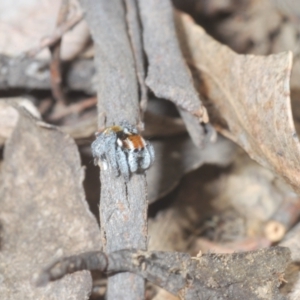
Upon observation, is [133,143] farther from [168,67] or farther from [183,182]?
[183,182]

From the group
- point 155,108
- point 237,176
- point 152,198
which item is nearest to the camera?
point 152,198

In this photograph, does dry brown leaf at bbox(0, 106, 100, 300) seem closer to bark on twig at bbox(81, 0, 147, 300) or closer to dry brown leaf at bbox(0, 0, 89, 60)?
bark on twig at bbox(81, 0, 147, 300)

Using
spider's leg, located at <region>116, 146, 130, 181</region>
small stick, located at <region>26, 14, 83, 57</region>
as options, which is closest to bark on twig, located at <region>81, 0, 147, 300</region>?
spider's leg, located at <region>116, 146, 130, 181</region>

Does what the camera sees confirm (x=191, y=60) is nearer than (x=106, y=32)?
No

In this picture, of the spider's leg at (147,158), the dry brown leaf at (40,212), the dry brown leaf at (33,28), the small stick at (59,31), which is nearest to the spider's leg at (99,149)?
the spider's leg at (147,158)

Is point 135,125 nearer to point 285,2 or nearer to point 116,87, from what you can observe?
point 116,87

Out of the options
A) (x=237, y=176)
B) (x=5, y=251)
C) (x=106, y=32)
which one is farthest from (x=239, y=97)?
(x=5, y=251)
